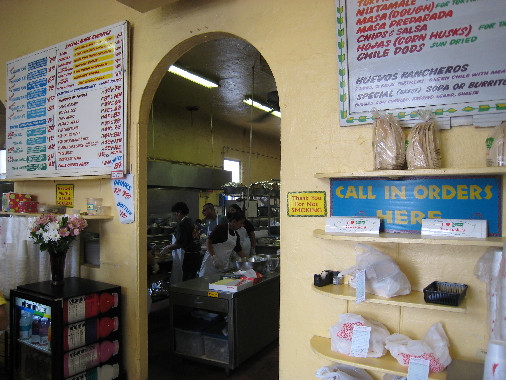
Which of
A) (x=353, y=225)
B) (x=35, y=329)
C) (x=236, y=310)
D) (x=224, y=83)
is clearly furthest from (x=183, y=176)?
(x=353, y=225)

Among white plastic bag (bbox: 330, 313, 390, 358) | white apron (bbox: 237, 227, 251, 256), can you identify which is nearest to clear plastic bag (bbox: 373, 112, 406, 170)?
white plastic bag (bbox: 330, 313, 390, 358)

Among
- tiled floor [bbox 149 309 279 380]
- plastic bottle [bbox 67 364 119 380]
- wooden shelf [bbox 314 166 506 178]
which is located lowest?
tiled floor [bbox 149 309 279 380]

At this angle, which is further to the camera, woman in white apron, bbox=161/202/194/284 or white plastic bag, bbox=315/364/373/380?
woman in white apron, bbox=161/202/194/284

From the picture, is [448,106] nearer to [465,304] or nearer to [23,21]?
[465,304]

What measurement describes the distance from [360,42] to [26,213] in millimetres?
3157

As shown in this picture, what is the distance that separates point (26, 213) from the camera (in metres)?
3.49

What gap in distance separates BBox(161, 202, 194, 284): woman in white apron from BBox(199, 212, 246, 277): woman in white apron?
17.2 inches

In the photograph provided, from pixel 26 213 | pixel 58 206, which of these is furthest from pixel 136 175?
pixel 26 213

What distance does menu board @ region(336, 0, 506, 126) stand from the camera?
175 centimetres

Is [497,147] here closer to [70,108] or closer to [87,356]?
[87,356]

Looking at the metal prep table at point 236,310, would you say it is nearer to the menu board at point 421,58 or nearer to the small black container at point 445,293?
the small black container at point 445,293

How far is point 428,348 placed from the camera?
1.72m

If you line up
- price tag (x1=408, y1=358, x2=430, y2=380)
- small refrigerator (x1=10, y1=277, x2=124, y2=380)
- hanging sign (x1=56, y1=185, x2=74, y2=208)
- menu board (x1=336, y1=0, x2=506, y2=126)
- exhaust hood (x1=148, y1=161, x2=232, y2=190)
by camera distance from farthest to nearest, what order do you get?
1. exhaust hood (x1=148, y1=161, x2=232, y2=190)
2. hanging sign (x1=56, y1=185, x2=74, y2=208)
3. small refrigerator (x1=10, y1=277, x2=124, y2=380)
4. menu board (x1=336, y1=0, x2=506, y2=126)
5. price tag (x1=408, y1=358, x2=430, y2=380)

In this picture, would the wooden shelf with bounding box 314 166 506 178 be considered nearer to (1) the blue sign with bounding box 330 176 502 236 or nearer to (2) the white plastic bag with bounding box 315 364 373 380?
(1) the blue sign with bounding box 330 176 502 236
